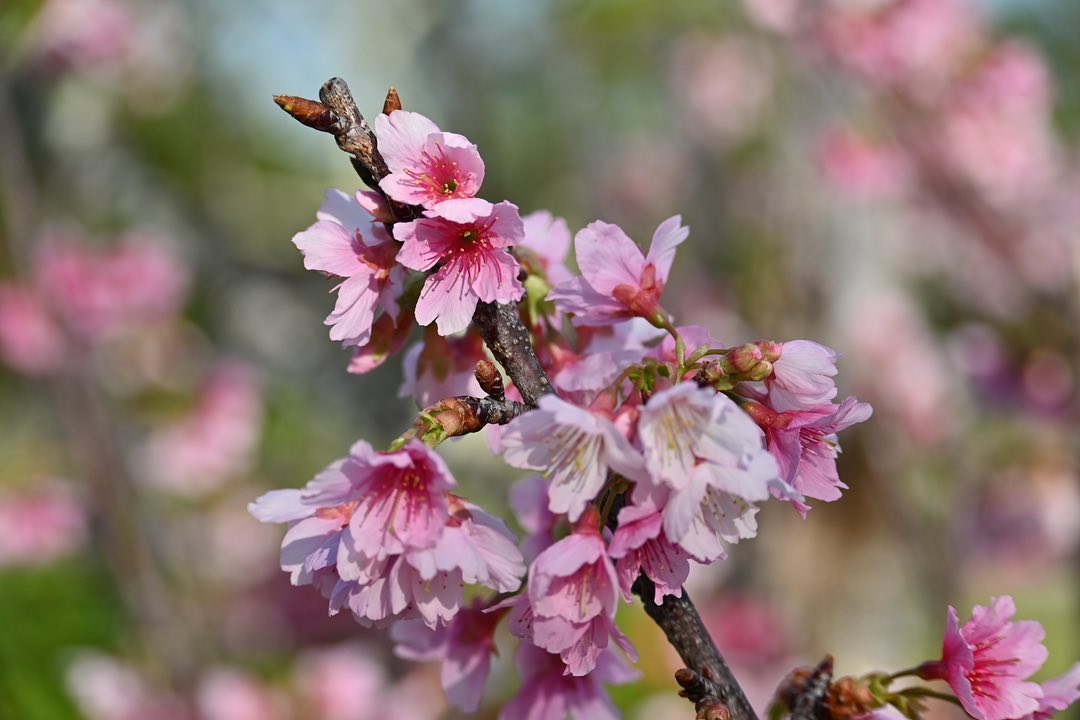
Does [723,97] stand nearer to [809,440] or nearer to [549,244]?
[549,244]

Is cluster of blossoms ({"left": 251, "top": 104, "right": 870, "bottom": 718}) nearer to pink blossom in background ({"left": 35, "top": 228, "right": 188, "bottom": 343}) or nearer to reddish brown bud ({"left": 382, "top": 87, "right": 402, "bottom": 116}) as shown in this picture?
reddish brown bud ({"left": 382, "top": 87, "right": 402, "bottom": 116})

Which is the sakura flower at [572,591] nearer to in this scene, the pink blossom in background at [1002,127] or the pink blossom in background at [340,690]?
the pink blossom in background at [340,690]

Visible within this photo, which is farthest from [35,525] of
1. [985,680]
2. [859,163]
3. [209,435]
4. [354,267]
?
[859,163]

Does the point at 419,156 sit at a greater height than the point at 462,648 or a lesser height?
greater

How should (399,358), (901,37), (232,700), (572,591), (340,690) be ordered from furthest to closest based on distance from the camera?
(399,358) → (901,37) → (340,690) → (232,700) → (572,591)

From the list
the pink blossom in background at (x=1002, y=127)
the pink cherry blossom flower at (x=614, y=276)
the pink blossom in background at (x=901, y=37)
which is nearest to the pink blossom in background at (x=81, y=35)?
the pink blossom in background at (x=901, y=37)

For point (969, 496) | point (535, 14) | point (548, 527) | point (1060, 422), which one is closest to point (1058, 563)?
point (969, 496)

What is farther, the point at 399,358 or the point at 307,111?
the point at 399,358
